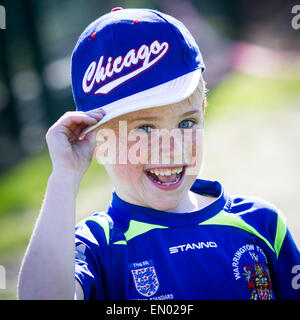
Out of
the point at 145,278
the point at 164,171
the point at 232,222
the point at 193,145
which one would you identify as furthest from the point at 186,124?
the point at 145,278

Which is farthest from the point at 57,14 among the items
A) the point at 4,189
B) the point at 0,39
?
the point at 4,189

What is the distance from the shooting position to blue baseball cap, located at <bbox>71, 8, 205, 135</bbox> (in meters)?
1.75

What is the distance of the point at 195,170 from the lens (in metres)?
1.92

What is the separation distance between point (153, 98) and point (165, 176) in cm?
31

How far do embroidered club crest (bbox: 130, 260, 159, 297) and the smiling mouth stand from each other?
0.97 feet

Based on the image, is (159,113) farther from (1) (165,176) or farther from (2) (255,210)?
(2) (255,210)

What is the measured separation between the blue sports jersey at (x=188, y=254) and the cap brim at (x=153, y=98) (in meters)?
0.37

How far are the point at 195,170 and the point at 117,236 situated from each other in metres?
Answer: 0.39

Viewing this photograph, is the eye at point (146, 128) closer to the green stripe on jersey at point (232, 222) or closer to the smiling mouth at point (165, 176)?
the smiling mouth at point (165, 176)

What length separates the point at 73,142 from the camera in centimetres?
183

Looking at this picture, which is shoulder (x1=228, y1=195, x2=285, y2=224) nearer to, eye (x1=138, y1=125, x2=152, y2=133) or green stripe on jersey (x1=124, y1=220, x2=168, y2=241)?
green stripe on jersey (x1=124, y1=220, x2=168, y2=241)

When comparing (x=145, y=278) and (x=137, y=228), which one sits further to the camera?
(x=137, y=228)

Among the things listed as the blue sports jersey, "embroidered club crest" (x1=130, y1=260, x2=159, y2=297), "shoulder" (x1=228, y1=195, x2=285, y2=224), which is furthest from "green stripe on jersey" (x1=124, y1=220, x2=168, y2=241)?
"shoulder" (x1=228, y1=195, x2=285, y2=224)

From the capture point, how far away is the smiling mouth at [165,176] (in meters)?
1.85
